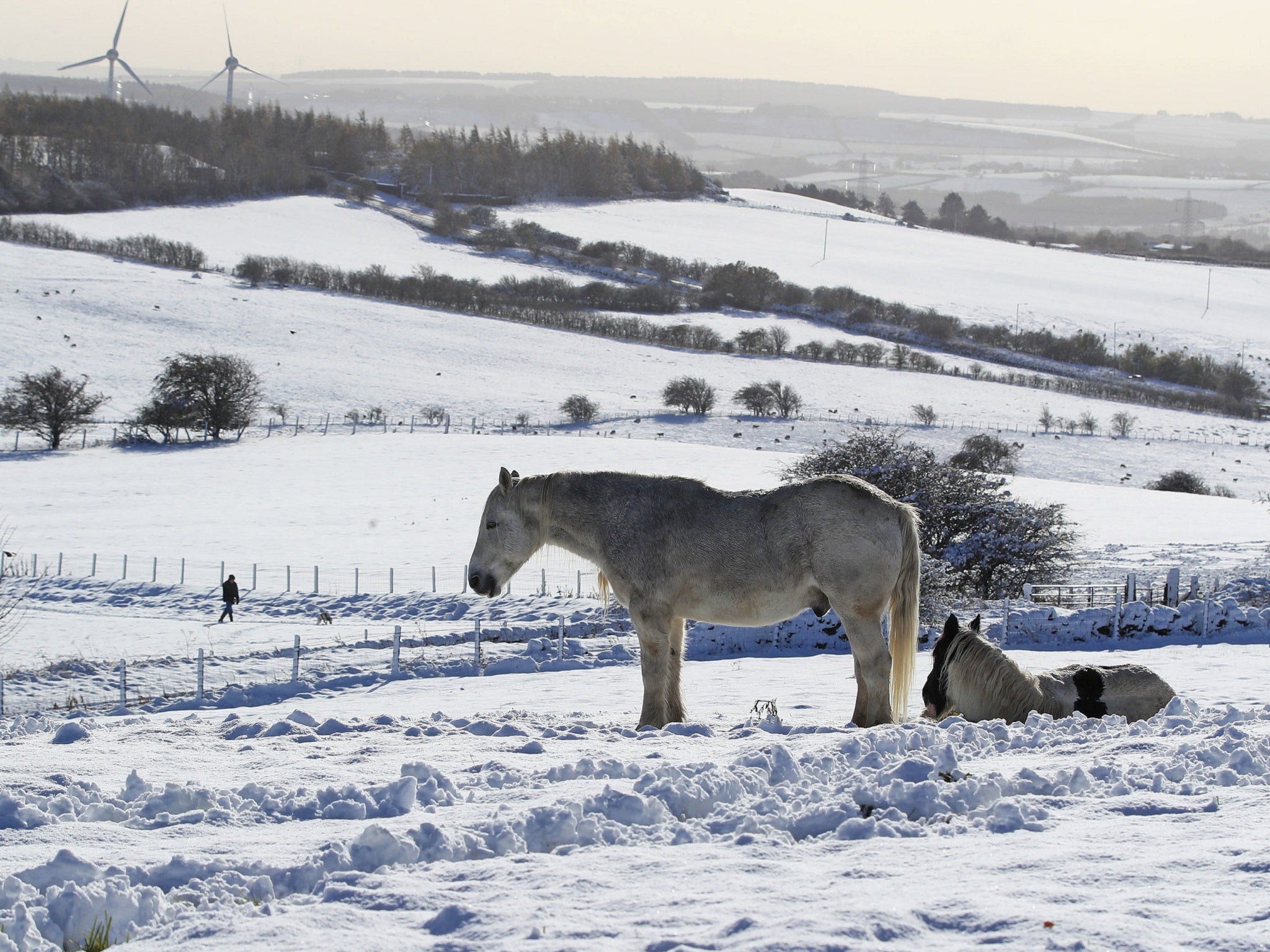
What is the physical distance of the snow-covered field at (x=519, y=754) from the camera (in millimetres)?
4410

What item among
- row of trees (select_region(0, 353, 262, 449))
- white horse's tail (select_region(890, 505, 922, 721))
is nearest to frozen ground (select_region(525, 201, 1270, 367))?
row of trees (select_region(0, 353, 262, 449))

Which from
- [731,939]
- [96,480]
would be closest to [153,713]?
[731,939]

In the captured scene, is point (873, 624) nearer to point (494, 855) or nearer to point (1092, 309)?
point (494, 855)

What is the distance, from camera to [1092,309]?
390 feet

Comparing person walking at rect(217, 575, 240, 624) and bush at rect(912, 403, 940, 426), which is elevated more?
bush at rect(912, 403, 940, 426)

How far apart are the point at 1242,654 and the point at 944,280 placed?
11973cm

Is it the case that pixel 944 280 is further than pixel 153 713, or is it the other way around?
pixel 944 280

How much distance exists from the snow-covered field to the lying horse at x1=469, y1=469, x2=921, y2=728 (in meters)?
1.04

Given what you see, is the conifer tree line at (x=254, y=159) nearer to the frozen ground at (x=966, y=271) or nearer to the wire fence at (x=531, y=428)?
the frozen ground at (x=966, y=271)

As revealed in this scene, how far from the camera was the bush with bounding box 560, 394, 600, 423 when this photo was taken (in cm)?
6341

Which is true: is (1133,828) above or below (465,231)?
below

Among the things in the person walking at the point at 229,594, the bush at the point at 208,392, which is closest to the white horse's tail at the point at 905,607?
the person walking at the point at 229,594

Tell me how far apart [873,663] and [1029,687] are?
1.39 metres

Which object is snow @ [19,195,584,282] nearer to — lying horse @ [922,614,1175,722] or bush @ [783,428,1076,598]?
bush @ [783,428,1076,598]
